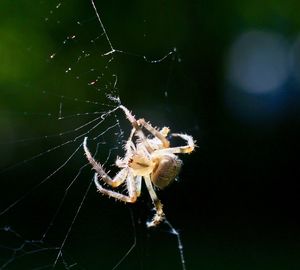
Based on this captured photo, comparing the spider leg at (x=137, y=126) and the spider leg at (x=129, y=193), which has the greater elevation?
the spider leg at (x=137, y=126)

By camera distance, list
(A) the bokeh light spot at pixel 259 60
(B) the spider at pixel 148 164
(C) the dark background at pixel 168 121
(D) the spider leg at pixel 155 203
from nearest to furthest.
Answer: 1. (B) the spider at pixel 148 164
2. (D) the spider leg at pixel 155 203
3. (C) the dark background at pixel 168 121
4. (A) the bokeh light spot at pixel 259 60

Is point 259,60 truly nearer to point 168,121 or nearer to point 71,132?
point 168,121

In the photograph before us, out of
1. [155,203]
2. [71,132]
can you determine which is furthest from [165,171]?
[71,132]

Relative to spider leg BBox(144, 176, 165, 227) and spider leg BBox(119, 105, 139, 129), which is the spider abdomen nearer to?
spider leg BBox(144, 176, 165, 227)

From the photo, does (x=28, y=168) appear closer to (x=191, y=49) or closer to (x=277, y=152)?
(x=191, y=49)

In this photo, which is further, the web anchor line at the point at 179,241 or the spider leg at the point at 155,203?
the web anchor line at the point at 179,241

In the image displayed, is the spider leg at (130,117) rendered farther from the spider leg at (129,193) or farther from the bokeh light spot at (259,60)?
the bokeh light spot at (259,60)

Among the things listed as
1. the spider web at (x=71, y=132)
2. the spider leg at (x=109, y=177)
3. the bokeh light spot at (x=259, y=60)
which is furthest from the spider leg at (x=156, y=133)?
the bokeh light spot at (x=259, y=60)
